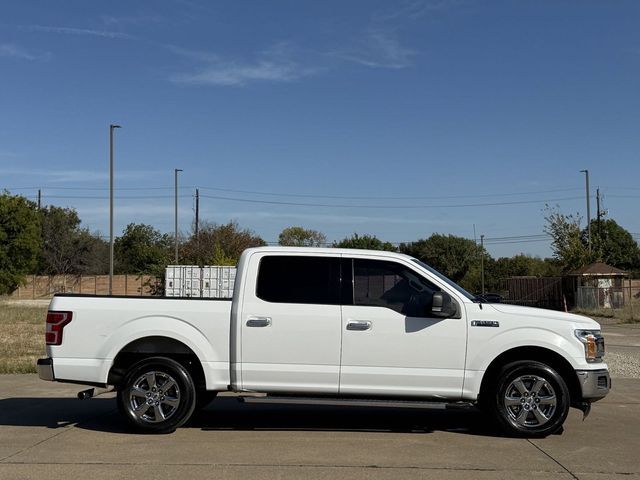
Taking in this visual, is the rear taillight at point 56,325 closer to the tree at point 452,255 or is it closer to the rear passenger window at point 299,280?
the rear passenger window at point 299,280

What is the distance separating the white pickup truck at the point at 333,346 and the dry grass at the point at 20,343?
657 centimetres

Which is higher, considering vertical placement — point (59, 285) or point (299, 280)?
point (299, 280)

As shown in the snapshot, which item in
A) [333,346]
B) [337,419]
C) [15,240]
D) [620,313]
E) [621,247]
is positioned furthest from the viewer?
[621,247]

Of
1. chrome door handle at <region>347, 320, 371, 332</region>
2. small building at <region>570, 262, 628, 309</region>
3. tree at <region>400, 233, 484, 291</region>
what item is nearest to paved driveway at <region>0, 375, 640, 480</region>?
chrome door handle at <region>347, 320, 371, 332</region>

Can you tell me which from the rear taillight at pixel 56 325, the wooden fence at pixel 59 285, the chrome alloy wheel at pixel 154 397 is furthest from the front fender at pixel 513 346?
the wooden fence at pixel 59 285

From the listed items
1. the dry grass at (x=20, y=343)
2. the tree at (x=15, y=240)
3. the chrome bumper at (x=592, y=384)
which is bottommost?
the dry grass at (x=20, y=343)

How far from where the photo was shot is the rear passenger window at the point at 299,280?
8.23 m

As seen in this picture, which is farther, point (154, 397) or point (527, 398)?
point (154, 397)

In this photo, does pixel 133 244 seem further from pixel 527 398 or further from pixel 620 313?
pixel 527 398

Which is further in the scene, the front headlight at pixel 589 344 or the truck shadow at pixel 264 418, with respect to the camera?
the truck shadow at pixel 264 418

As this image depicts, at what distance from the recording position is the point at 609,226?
274 feet

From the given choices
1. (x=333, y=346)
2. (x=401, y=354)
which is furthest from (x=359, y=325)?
(x=401, y=354)

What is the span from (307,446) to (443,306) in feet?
7.08

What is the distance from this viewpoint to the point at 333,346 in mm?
8023
